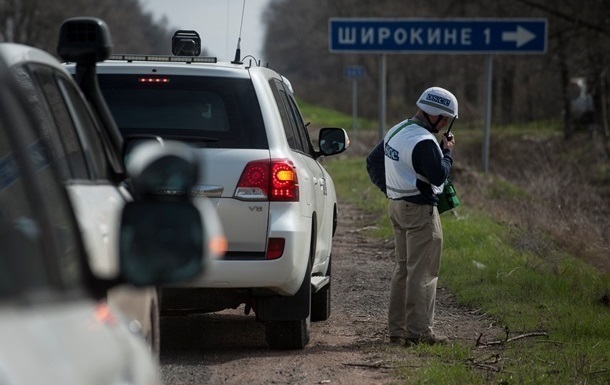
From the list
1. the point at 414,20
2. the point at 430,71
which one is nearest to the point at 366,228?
the point at 414,20

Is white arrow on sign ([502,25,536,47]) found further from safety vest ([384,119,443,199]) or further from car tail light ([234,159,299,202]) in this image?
car tail light ([234,159,299,202])

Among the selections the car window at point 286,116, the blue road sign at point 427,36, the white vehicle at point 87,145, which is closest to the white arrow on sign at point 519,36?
the blue road sign at point 427,36

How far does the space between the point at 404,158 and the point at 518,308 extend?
2117mm

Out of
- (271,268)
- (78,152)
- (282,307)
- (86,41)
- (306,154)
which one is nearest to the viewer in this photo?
(78,152)

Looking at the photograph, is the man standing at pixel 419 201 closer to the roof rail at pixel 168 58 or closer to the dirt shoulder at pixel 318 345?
the dirt shoulder at pixel 318 345

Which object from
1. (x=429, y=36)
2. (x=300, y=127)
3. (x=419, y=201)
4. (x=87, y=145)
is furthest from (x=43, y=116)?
(x=429, y=36)

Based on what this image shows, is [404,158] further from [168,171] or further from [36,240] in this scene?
[36,240]

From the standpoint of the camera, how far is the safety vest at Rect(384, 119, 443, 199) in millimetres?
8617

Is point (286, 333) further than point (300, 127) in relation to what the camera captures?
No

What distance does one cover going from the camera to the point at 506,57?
39875 millimetres

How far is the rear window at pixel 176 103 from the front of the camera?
312 inches

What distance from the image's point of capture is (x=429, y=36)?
22234 millimetres

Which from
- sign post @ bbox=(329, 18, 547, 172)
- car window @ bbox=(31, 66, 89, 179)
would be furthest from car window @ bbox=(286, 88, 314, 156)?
sign post @ bbox=(329, 18, 547, 172)

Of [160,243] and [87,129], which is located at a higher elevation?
[87,129]
